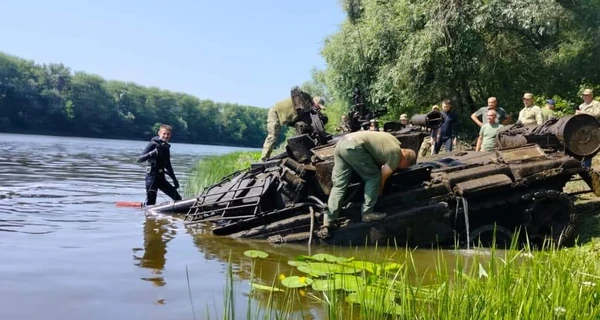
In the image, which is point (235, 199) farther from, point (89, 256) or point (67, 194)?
point (67, 194)

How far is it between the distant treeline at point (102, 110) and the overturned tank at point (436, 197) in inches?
2947

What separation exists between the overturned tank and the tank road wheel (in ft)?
0.05

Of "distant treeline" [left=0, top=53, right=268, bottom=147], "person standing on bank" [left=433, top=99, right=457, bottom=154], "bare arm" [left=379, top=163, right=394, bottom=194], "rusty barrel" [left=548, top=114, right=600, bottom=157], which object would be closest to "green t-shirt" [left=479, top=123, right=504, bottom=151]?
"rusty barrel" [left=548, top=114, right=600, bottom=157]

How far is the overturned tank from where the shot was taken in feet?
25.6

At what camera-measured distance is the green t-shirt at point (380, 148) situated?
A: 7.43m

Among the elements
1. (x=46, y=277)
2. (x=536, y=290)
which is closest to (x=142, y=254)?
(x=46, y=277)

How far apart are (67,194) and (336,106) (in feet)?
62.1

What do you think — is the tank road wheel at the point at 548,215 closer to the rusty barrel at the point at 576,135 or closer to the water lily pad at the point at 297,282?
the rusty barrel at the point at 576,135

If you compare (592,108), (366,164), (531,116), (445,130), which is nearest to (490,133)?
(531,116)

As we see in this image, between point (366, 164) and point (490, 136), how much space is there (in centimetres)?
369

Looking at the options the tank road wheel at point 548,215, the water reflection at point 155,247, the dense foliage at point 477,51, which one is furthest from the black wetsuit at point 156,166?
the dense foliage at point 477,51

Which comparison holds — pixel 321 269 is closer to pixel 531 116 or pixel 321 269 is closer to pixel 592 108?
pixel 531 116

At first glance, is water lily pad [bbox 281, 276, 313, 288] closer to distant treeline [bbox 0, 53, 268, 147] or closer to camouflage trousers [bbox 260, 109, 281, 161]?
camouflage trousers [bbox 260, 109, 281, 161]

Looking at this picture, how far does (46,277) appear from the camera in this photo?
543 centimetres
